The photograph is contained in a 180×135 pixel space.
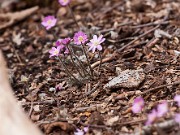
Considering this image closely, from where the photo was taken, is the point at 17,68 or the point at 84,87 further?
the point at 17,68

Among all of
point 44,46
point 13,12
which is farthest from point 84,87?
point 13,12

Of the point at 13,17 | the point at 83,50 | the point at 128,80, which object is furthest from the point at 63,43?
the point at 13,17

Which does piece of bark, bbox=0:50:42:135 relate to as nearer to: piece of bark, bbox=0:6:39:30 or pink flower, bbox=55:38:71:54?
pink flower, bbox=55:38:71:54

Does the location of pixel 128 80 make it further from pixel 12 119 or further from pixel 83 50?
pixel 12 119

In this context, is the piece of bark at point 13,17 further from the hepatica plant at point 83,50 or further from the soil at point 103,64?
the hepatica plant at point 83,50

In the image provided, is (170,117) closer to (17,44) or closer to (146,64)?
(146,64)

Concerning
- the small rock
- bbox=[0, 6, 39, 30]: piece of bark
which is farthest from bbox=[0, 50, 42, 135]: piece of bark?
bbox=[0, 6, 39, 30]: piece of bark
